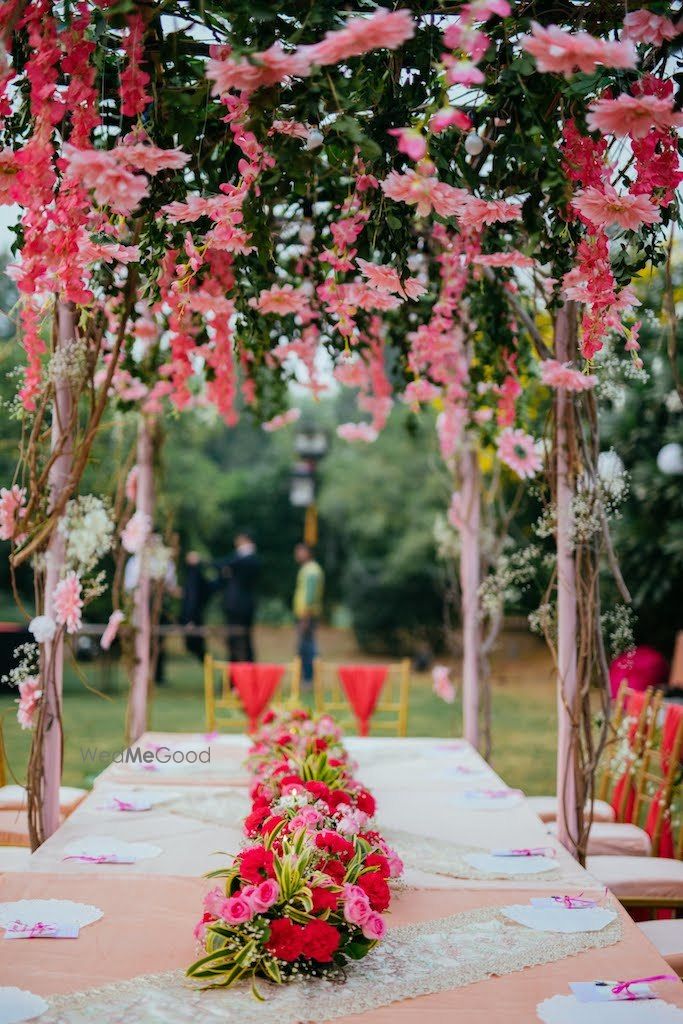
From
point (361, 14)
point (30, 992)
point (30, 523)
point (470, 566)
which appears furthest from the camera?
point (470, 566)

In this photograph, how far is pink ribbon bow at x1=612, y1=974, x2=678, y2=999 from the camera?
1.72 meters

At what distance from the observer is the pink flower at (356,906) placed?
5.64 ft

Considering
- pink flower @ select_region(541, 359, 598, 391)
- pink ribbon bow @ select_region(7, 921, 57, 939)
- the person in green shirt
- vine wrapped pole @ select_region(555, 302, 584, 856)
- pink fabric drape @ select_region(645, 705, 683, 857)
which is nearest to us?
pink ribbon bow @ select_region(7, 921, 57, 939)

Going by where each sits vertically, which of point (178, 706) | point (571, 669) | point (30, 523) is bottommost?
point (178, 706)

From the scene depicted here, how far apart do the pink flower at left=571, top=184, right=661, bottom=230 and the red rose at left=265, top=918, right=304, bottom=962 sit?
1454 millimetres

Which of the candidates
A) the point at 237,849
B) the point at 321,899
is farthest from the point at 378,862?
the point at 237,849

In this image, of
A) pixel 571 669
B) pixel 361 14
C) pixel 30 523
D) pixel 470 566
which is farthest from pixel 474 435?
pixel 361 14

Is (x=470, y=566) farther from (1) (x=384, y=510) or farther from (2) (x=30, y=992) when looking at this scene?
(1) (x=384, y=510)

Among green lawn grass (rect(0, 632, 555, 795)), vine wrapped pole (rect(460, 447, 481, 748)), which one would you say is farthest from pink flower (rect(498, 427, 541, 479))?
green lawn grass (rect(0, 632, 555, 795))

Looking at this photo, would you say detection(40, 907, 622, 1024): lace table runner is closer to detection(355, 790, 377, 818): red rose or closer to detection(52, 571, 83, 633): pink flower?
detection(355, 790, 377, 818): red rose

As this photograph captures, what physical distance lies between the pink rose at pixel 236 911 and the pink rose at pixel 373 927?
202mm

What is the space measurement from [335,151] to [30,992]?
1.64 m

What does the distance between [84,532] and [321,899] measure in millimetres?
1698

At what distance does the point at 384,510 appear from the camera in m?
13.8
